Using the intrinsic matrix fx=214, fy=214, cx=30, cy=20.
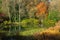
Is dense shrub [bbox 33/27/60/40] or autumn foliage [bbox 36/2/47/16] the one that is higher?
autumn foliage [bbox 36/2/47/16]

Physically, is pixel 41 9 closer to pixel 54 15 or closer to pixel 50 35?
pixel 54 15

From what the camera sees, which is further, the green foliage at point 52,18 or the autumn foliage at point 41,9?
the autumn foliage at point 41,9

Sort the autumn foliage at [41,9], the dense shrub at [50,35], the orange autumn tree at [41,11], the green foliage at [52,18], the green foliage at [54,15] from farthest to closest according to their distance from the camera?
the autumn foliage at [41,9], the orange autumn tree at [41,11], the green foliage at [54,15], the green foliage at [52,18], the dense shrub at [50,35]

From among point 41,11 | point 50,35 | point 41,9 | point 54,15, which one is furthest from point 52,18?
point 50,35

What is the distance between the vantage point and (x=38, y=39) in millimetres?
16375

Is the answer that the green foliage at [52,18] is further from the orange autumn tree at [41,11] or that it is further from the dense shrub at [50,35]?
the dense shrub at [50,35]

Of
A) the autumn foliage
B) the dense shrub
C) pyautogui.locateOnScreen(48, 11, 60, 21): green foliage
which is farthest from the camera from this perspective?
the autumn foliage

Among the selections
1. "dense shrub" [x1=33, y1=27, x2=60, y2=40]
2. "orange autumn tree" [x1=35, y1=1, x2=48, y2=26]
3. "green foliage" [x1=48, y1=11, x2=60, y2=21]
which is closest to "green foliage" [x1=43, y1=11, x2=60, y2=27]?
"green foliage" [x1=48, y1=11, x2=60, y2=21]

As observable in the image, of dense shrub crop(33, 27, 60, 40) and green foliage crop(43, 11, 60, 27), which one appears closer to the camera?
dense shrub crop(33, 27, 60, 40)

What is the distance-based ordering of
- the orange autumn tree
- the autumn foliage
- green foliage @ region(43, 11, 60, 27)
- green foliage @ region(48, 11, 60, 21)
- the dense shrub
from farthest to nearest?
the autumn foliage, the orange autumn tree, green foliage @ region(48, 11, 60, 21), green foliage @ region(43, 11, 60, 27), the dense shrub

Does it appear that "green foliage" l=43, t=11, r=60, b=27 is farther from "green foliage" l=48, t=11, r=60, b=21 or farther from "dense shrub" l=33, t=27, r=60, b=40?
"dense shrub" l=33, t=27, r=60, b=40

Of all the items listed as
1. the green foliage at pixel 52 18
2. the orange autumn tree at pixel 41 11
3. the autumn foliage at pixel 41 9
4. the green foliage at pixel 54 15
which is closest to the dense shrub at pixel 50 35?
the green foliage at pixel 52 18

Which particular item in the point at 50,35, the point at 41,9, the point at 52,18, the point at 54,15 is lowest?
the point at 52,18

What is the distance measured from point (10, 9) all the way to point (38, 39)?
1575 cm
